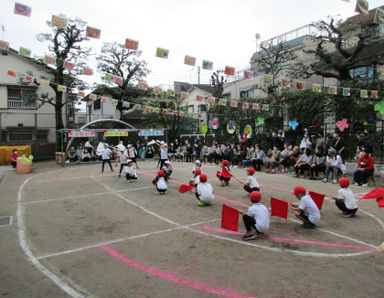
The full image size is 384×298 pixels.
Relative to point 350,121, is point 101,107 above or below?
above

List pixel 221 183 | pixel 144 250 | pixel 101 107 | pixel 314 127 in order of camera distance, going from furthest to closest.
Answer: pixel 101 107 < pixel 314 127 < pixel 221 183 < pixel 144 250

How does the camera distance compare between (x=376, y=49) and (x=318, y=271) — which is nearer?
(x=318, y=271)

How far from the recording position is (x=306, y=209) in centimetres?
632

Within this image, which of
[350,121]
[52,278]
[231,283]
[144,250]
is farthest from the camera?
[350,121]

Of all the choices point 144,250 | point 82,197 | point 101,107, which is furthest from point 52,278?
point 101,107

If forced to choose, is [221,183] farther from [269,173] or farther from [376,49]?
[376,49]

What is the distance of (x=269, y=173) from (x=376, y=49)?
1395 centimetres

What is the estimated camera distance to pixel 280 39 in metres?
25.1

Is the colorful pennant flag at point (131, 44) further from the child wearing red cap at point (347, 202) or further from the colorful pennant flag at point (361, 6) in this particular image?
the child wearing red cap at point (347, 202)

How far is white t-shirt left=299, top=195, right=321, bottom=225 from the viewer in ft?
20.5

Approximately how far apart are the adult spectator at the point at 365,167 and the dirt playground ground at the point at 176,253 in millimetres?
2889

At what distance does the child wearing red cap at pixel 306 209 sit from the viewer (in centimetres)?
625

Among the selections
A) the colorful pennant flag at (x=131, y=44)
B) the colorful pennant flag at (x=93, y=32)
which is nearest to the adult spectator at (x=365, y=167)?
the colorful pennant flag at (x=131, y=44)

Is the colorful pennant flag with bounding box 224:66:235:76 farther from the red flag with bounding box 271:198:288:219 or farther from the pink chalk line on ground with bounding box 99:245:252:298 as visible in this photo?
the pink chalk line on ground with bounding box 99:245:252:298
